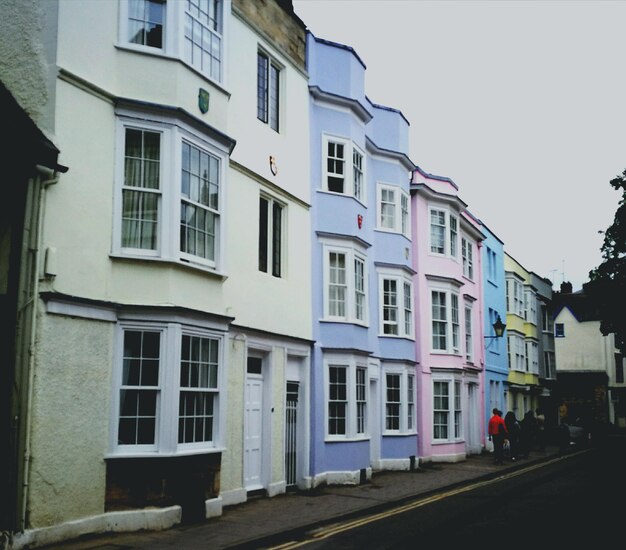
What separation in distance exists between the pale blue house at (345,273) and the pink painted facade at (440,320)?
13.1ft

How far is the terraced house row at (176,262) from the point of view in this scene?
11.3m

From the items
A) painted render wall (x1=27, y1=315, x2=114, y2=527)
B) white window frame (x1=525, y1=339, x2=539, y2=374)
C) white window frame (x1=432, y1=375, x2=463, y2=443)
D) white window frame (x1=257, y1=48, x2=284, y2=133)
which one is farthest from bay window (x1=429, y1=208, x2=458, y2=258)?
white window frame (x1=525, y1=339, x2=539, y2=374)

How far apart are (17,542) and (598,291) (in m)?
31.5

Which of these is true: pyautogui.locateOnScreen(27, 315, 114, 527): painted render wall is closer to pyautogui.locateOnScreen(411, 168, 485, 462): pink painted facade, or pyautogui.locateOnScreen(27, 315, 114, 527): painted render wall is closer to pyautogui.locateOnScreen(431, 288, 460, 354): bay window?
pyautogui.locateOnScreen(411, 168, 485, 462): pink painted facade

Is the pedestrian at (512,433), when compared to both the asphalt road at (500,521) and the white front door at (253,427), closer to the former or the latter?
the asphalt road at (500,521)

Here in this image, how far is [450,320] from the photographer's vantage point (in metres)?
30.0

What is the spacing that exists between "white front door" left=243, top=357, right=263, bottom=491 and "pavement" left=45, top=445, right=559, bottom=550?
47 centimetres

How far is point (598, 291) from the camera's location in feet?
120

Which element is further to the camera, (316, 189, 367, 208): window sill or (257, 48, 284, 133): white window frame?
(316, 189, 367, 208): window sill

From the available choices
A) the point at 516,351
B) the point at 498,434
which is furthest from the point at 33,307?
the point at 516,351

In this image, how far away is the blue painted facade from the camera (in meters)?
37.8

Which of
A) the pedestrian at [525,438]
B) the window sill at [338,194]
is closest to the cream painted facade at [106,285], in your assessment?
the window sill at [338,194]

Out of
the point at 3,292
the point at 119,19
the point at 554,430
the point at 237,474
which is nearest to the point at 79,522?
the point at 3,292

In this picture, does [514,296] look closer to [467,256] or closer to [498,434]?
[467,256]
